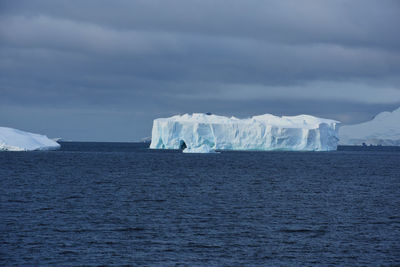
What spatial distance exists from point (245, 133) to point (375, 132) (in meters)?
88.4

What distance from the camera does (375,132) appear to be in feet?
499

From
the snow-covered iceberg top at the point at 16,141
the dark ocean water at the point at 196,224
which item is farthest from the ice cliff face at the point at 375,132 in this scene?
the dark ocean water at the point at 196,224

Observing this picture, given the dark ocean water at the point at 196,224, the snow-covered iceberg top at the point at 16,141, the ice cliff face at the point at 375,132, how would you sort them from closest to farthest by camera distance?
the dark ocean water at the point at 196,224 → the snow-covered iceberg top at the point at 16,141 → the ice cliff face at the point at 375,132

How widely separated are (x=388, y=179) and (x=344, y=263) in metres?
27.7

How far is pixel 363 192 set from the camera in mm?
30750

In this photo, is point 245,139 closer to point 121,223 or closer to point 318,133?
point 318,133

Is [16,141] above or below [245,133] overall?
below

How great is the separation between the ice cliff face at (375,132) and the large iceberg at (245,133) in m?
73.3

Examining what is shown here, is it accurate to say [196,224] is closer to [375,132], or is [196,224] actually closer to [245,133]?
[245,133]

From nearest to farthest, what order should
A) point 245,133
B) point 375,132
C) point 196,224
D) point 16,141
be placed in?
1. point 196,224
2. point 16,141
3. point 245,133
4. point 375,132

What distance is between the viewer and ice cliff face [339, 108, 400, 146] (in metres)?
145

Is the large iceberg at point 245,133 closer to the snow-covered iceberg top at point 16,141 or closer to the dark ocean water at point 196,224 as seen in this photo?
the snow-covered iceberg top at point 16,141

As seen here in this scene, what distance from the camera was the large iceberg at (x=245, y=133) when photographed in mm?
72625

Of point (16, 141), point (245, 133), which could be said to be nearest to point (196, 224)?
point (16, 141)
